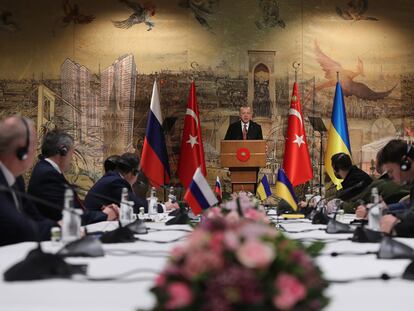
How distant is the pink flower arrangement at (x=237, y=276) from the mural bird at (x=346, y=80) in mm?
11096

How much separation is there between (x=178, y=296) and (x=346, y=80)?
1144 centimetres

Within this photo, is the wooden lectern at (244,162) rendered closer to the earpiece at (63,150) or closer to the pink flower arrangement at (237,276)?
the earpiece at (63,150)

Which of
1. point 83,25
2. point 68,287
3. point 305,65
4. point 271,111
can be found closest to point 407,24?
point 305,65

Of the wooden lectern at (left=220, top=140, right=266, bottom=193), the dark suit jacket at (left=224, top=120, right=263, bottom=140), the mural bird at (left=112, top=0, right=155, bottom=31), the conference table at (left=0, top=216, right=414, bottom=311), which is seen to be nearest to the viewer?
the conference table at (left=0, top=216, right=414, bottom=311)

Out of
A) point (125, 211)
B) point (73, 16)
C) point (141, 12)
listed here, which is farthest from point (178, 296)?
point (73, 16)

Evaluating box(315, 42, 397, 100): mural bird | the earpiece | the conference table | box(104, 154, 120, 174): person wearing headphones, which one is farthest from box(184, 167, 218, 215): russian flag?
box(315, 42, 397, 100): mural bird

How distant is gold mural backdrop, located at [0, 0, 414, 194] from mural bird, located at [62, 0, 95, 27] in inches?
0.8

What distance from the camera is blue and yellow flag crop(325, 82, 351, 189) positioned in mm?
10625

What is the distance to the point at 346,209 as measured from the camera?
648 cm

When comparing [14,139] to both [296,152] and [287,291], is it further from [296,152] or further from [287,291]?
[296,152]

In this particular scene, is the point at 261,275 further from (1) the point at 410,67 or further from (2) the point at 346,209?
(1) the point at 410,67

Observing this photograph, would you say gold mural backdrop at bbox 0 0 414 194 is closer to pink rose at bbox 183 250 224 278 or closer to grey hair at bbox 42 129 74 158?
grey hair at bbox 42 129 74 158

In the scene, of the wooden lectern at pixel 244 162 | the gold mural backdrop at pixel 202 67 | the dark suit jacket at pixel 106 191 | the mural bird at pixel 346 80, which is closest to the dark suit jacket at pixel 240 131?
the gold mural backdrop at pixel 202 67

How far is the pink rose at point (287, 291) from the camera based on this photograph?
1.15m
